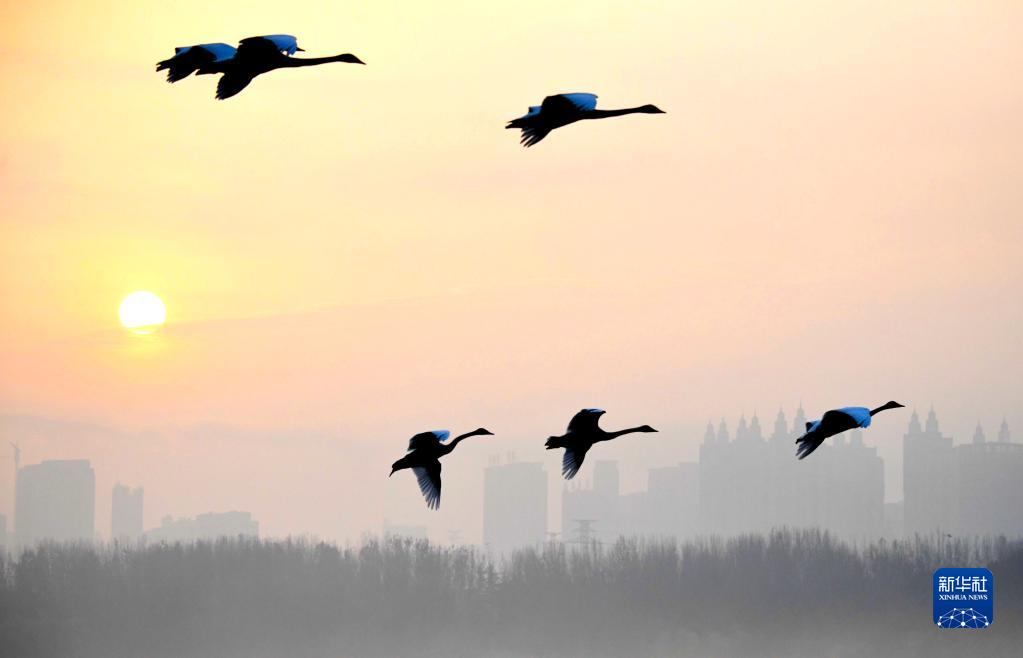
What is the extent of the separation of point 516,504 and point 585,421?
327ft

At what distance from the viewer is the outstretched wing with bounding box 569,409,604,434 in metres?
17.3

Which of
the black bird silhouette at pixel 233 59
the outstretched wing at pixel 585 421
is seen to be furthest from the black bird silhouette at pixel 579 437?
the black bird silhouette at pixel 233 59

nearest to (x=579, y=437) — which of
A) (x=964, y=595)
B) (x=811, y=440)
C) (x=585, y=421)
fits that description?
(x=585, y=421)

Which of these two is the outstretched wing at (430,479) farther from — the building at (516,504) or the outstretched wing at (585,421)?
the building at (516,504)

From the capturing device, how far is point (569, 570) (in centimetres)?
10969

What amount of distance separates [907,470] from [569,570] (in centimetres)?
2848

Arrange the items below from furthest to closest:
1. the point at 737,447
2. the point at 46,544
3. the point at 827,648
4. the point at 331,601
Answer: the point at 737,447
the point at 46,544
the point at 331,601
the point at 827,648

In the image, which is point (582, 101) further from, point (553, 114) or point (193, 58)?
point (193, 58)

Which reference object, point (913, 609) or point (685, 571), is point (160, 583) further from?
point (913, 609)

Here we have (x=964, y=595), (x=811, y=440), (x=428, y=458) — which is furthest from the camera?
(x=964, y=595)

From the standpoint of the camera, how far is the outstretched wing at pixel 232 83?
47.3ft

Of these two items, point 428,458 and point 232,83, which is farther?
point 428,458

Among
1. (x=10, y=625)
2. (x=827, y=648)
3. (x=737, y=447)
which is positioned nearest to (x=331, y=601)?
(x=10, y=625)

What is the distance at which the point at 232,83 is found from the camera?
47.8ft
